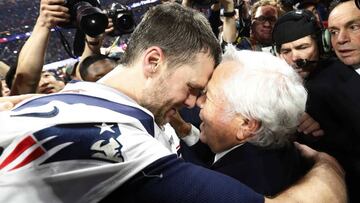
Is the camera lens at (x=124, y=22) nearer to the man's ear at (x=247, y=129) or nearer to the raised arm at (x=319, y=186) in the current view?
the man's ear at (x=247, y=129)

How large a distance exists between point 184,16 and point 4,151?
59 cm

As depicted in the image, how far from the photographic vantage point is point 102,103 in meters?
0.82

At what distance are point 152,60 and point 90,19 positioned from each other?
80 centimetres

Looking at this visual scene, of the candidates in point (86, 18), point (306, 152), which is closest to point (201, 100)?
point (306, 152)

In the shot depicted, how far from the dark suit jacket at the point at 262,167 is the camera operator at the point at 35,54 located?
0.89m

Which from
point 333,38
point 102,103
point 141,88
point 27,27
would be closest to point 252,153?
point 141,88

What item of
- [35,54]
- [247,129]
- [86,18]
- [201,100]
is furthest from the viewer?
[86,18]

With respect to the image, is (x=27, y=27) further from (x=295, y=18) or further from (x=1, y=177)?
(x=1, y=177)

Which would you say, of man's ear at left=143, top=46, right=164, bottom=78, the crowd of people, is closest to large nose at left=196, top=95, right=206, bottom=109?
the crowd of people

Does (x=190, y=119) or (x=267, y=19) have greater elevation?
(x=267, y=19)

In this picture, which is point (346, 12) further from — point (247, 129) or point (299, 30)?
point (247, 129)

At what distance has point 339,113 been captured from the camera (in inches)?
57.0

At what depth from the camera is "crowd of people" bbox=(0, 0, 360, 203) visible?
72cm

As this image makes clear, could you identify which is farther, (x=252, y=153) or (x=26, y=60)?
(x=26, y=60)
